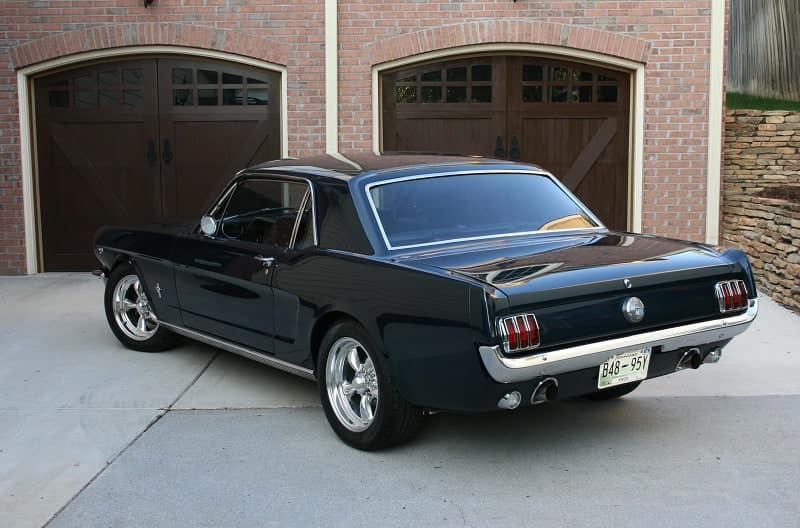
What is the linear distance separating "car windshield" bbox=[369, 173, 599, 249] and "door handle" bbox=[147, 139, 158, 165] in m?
6.75

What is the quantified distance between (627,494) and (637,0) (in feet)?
26.2

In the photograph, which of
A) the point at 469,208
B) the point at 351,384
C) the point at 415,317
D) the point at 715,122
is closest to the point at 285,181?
the point at 469,208

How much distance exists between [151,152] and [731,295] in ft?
26.6

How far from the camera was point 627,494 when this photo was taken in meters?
4.46

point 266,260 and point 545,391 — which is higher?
point 266,260

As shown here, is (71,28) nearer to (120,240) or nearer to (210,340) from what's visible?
(120,240)

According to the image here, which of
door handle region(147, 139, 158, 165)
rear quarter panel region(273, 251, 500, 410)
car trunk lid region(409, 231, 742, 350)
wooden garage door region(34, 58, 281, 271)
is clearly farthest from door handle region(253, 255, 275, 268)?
door handle region(147, 139, 158, 165)

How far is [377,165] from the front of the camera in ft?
19.0

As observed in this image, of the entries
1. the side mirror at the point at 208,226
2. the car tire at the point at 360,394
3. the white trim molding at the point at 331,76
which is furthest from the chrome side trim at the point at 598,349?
the white trim molding at the point at 331,76

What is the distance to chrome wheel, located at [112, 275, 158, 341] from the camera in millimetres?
7371

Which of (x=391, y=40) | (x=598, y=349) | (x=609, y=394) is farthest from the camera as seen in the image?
(x=391, y=40)

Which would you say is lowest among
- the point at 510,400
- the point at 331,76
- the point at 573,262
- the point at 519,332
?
the point at 510,400

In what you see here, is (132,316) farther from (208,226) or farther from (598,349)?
(598,349)

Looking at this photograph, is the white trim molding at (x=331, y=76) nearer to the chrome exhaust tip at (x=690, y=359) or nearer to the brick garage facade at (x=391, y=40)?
the brick garage facade at (x=391, y=40)
